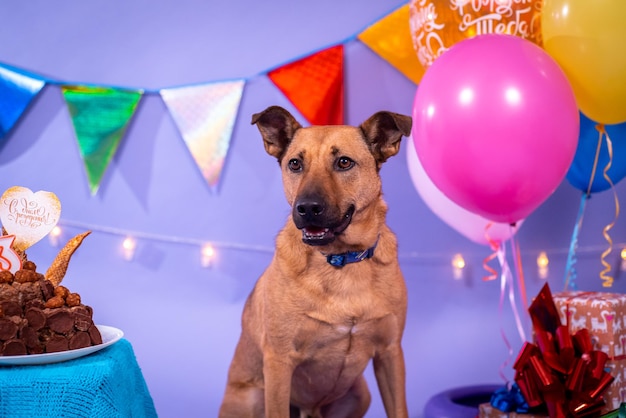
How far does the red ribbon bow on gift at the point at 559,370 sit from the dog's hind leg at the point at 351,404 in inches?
24.8

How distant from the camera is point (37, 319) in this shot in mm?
1771

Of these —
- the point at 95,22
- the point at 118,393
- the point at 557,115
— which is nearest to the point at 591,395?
the point at 557,115

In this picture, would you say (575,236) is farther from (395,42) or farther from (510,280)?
(395,42)

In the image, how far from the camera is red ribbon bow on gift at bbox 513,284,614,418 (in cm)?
268

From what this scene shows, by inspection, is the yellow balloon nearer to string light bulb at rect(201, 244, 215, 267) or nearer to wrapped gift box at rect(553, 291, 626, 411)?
wrapped gift box at rect(553, 291, 626, 411)

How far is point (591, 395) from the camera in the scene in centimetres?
267

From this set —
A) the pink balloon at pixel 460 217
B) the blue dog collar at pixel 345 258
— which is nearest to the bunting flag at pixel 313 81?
the pink balloon at pixel 460 217

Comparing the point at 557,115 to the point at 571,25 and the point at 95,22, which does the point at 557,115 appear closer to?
the point at 571,25

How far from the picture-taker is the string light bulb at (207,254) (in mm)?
3867

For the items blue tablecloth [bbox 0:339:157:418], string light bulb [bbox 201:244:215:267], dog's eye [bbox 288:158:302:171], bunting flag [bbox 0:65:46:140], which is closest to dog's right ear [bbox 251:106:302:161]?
dog's eye [bbox 288:158:302:171]

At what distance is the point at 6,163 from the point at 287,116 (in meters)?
2.05

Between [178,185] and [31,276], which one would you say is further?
[178,185]

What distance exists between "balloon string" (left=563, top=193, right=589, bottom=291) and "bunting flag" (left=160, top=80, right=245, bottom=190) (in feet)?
5.81

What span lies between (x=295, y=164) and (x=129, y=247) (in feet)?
5.80
